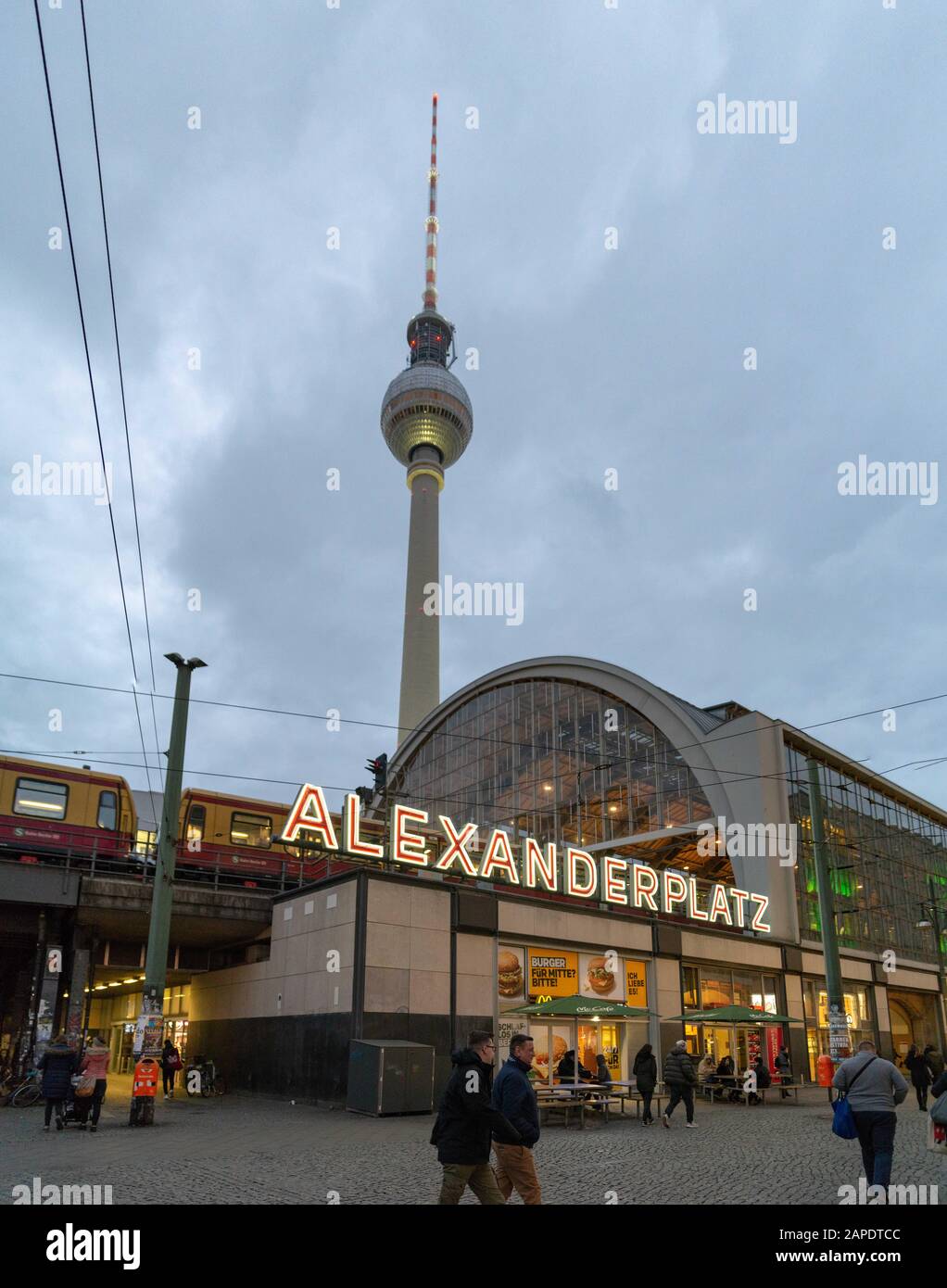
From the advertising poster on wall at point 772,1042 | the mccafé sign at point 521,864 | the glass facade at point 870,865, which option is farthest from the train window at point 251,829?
the glass facade at point 870,865

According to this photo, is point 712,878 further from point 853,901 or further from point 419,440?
point 419,440

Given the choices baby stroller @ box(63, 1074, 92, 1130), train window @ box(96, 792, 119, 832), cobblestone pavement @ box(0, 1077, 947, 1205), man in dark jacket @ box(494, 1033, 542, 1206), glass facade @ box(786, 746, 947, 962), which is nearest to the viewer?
man in dark jacket @ box(494, 1033, 542, 1206)

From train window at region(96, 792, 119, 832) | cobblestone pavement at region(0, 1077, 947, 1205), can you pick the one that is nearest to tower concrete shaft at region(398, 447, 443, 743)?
train window at region(96, 792, 119, 832)

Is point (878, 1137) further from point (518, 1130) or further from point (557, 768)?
point (557, 768)

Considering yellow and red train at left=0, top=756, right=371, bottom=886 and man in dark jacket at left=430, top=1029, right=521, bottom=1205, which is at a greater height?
yellow and red train at left=0, top=756, right=371, bottom=886

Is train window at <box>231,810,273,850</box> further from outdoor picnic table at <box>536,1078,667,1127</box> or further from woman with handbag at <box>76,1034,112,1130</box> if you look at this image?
outdoor picnic table at <box>536,1078,667,1127</box>

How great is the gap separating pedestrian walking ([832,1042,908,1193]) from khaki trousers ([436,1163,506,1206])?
13.3 feet

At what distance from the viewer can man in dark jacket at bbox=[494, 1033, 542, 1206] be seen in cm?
774

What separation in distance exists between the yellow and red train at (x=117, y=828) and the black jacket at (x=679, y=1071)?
9.84m

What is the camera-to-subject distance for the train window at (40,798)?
2459 cm

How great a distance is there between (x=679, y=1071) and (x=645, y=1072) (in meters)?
1.76

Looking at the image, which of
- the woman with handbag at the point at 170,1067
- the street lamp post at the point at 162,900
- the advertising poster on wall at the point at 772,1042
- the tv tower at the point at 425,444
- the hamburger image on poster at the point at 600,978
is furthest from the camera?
the tv tower at the point at 425,444

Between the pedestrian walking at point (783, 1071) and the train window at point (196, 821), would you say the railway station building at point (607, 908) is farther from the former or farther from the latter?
the train window at point (196, 821)
